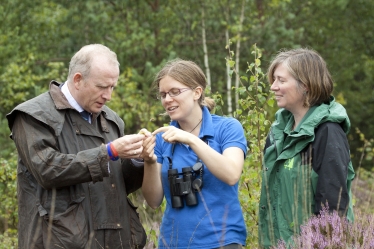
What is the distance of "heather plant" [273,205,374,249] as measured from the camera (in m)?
3.72

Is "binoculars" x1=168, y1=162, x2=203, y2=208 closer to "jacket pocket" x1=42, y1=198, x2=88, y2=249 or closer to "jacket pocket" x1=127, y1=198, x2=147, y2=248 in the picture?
"jacket pocket" x1=127, y1=198, x2=147, y2=248

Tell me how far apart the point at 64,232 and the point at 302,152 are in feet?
5.22

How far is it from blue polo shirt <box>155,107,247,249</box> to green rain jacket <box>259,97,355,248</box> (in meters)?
0.30

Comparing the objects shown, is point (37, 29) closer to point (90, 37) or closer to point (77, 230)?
point (90, 37)

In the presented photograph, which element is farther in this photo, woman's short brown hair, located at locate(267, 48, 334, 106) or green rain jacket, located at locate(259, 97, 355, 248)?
woman's short brown hair, located at locate(267, 48, 334, 106)

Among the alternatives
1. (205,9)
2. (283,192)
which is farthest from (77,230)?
(205,9)

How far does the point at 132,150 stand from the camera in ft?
13.4

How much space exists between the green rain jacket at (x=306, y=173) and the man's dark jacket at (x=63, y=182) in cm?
99

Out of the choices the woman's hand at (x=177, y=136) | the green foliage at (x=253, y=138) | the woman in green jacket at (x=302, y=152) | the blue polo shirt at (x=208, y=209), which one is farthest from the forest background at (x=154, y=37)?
the woman's hand at (x=177, y=136)

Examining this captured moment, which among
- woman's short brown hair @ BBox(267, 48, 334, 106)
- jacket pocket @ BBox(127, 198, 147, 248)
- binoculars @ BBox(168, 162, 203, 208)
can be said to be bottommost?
jacket pocket @ BBox(127, 198, 147, 248)

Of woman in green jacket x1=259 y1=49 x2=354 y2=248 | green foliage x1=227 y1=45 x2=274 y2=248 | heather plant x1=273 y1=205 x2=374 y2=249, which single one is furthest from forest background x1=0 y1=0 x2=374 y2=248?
heather plant x1=273 y1=205 x2=374 y2=249

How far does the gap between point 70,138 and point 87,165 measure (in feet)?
1.01

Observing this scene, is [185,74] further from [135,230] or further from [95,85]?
[135,230]

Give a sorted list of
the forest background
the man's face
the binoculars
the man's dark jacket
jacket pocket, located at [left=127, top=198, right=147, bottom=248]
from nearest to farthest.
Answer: the man's dark jacket → the binoculars → the man's face → jacket pocket, located at [left=127, top=198, right=147, bottom=248] → the forest background
